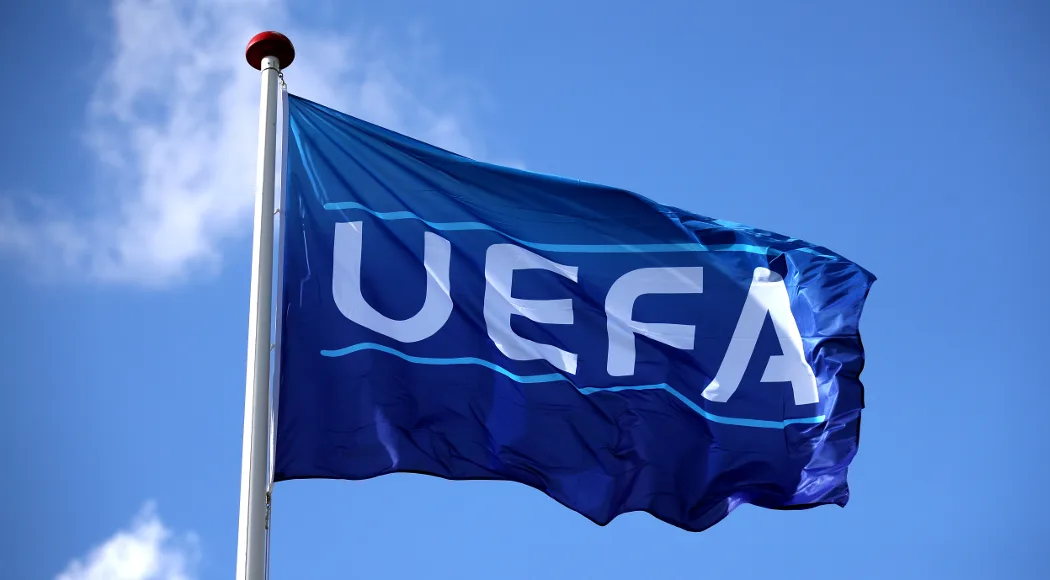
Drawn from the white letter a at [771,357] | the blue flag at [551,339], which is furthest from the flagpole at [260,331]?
the white letter a at [771,357]

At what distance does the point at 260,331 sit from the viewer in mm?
9359

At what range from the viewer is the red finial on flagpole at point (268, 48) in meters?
10.5

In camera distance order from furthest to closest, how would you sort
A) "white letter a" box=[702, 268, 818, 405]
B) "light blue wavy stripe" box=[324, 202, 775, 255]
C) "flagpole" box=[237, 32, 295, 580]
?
"white letter a" box=[702, 268, 818, 405]
"light blue wavy stripe" box=[324, 202, 775, 255]
"flagpole" box=[237, 32, 295, 580]

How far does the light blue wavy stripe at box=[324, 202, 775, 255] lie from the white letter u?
17 centimetres

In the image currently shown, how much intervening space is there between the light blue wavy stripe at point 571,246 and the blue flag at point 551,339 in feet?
0.06

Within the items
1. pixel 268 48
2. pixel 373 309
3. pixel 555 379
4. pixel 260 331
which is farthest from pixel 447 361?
pixel 268 48

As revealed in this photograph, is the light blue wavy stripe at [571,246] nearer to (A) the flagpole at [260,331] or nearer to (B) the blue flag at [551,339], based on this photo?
(B) the blue flag at [551,339]

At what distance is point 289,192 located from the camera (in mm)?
10805

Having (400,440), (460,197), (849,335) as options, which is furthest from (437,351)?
(849,335)

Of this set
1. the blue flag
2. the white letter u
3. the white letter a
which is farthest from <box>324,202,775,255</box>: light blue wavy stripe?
the white letter a

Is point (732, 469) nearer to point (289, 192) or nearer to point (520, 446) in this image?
point (520, 446)

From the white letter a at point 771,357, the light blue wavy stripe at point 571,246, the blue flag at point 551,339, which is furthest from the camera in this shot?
the white letter a at point 771,357

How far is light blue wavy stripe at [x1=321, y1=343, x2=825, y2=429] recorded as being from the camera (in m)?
10.4

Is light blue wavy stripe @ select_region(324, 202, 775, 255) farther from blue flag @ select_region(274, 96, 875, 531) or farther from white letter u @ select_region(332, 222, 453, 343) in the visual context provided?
white letter u @ select_region(332, 222, 453, 343)
